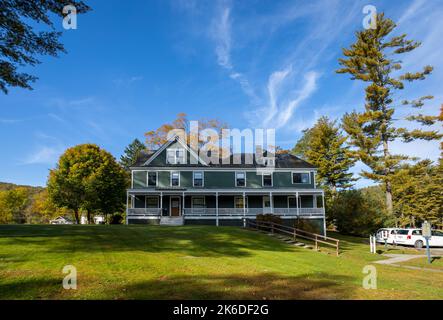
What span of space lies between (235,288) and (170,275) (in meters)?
2.08

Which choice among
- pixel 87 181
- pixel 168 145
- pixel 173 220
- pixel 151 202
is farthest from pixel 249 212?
pixel 87 181

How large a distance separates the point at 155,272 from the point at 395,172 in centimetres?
3349

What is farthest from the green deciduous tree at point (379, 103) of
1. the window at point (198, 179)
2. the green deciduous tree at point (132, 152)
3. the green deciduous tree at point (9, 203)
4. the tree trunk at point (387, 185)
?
the green deciduous tree at point (9, 203)

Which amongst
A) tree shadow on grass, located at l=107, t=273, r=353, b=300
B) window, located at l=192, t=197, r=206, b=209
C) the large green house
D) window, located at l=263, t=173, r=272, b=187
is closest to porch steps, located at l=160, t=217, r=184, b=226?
the large green house

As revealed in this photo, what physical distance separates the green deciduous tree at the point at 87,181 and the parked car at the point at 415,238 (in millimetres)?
33329

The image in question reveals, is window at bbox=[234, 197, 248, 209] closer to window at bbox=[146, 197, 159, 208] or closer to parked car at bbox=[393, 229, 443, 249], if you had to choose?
window at bbox=[146, 197, 159, 208]

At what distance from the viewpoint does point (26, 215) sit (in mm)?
A: 95000

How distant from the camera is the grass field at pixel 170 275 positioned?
23.1 ft

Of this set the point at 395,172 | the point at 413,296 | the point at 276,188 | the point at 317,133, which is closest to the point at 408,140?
the point at 395,172

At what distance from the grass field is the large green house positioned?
53.0 ft

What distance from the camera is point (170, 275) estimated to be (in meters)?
8.69

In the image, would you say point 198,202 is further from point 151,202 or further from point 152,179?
point 152,179
